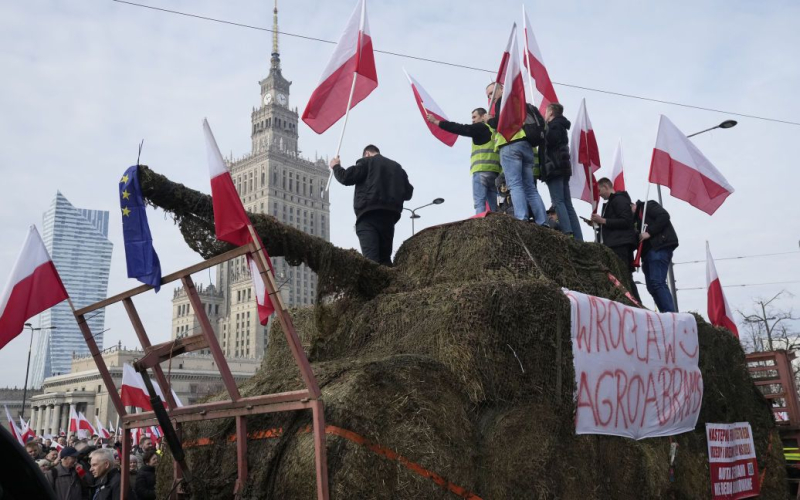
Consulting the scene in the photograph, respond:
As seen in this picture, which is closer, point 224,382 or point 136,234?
point 224,382

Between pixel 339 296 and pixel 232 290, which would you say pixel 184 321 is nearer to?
pixel 232 290

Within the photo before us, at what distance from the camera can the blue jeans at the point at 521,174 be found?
8.97m

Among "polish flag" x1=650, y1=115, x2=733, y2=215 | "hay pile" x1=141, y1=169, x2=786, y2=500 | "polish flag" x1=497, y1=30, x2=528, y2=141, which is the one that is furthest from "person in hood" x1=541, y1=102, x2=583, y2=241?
"polish flag" x1=650, y1=115, x2=733, y2=215

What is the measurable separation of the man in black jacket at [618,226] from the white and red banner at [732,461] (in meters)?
2.65

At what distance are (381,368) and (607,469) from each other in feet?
9.28

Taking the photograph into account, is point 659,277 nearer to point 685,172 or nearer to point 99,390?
point 685,172

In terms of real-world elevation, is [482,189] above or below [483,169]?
below

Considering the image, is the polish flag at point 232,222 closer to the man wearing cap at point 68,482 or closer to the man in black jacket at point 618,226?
the man wearing cap at point 68,482

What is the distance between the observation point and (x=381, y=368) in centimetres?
510

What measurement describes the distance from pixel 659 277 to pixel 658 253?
15.0 inches

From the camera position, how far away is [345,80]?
Answer: 9.27 metres

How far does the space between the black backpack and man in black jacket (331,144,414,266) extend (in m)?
1.96

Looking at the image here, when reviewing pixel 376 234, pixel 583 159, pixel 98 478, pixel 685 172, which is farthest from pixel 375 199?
pixel 685 172

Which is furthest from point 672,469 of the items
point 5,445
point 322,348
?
point 5,445
